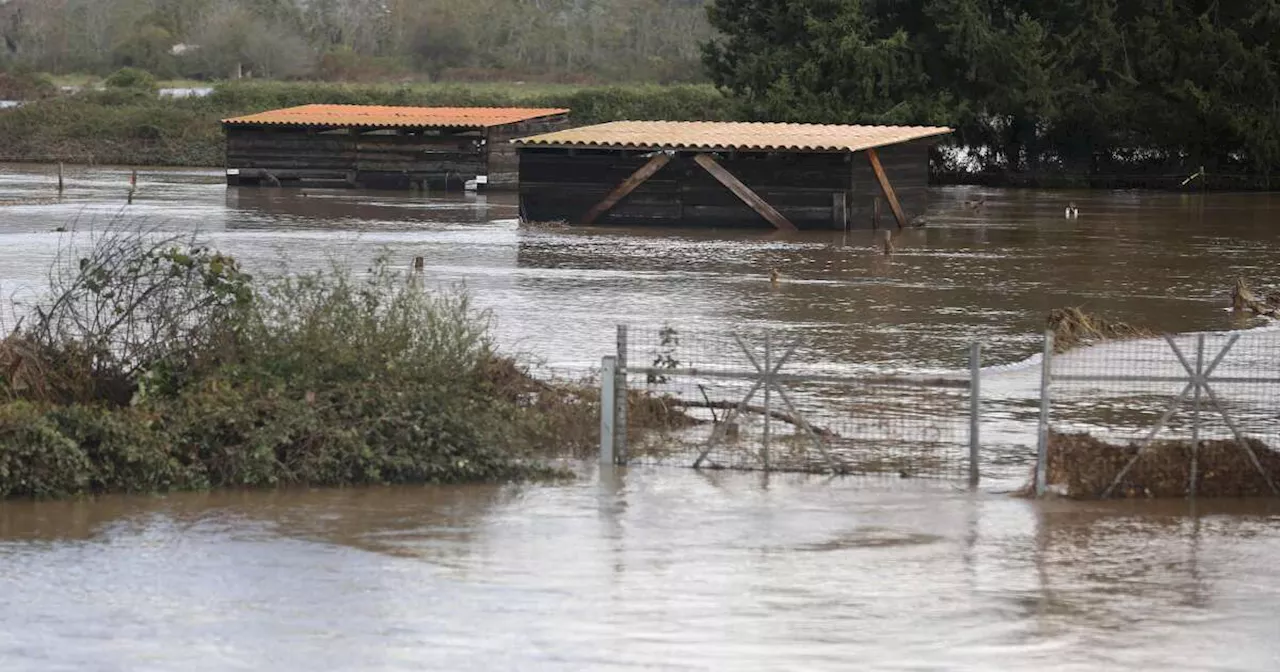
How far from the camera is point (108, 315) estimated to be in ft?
52.2

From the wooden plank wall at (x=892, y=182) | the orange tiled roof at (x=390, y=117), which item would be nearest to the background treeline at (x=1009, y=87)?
the orange tiled roof at (x=390, y=117)

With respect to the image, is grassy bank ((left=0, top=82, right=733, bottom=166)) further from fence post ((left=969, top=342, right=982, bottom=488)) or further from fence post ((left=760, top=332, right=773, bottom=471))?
fence post ((left=969, top=342, right=982, bottom=488))

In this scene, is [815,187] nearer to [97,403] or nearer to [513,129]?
[513,129]

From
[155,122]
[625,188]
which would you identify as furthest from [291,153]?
[155,122]

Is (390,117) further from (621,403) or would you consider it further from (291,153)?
(621,403)

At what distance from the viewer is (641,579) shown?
39.1ft

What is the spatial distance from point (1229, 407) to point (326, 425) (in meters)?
7.96

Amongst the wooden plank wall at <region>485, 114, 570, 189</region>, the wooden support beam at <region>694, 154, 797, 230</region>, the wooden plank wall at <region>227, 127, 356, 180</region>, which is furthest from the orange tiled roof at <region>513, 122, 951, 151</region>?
the wooden plank wall at <region>227, 127, 356, 180</region>

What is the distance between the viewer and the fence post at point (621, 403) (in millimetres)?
14469

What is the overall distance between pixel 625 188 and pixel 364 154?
13921 millimetres

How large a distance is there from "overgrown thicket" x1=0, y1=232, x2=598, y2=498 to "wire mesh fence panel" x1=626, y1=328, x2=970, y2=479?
73 cm

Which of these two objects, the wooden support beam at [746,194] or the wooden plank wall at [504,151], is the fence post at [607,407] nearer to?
the wooden support beam at [746,194]

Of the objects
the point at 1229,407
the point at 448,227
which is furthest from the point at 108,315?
the point at 448,227

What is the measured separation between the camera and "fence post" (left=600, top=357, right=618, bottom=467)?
14.4 metres
